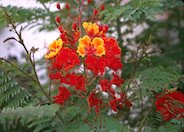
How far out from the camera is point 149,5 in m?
1.15

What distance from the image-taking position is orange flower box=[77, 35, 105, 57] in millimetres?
979

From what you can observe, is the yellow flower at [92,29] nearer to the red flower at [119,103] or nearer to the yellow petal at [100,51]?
the yellow petal at [100,51]

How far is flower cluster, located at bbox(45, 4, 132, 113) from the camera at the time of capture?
3.24ft

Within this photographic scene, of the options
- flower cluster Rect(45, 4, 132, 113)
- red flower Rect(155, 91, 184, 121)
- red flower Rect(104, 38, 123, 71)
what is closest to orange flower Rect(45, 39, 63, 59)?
flower cluster Rect(45, 4, 132, 113)

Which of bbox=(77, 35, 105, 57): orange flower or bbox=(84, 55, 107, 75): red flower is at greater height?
bbox=(77, 35, 105, 57): orange flower

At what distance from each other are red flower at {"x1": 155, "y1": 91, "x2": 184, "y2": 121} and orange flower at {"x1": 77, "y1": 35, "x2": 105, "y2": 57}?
20cm

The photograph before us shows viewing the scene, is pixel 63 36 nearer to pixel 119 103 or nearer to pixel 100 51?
pixel 100 51

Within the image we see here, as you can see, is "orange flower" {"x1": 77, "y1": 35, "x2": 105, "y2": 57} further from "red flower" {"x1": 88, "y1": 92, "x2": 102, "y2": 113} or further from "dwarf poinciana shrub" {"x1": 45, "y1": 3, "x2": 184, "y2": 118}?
"red flower" {"x1": 88, "y1": 92, "x2": 102, "y2": 113}

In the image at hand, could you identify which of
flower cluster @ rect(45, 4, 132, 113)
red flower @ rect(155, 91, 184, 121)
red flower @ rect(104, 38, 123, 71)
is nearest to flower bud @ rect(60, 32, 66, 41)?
flower cluster @ rect(45, 4, 132, 113)

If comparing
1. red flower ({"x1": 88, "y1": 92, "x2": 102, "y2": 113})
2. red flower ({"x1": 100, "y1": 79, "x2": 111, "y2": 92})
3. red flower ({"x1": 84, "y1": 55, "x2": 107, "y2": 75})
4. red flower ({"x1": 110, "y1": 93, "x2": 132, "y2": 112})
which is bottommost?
red flower ({"x1": 110, "y1": 93, "x2": 132, "y2": 112})

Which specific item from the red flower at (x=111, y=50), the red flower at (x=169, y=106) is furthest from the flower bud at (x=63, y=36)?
the red flower at (x=169, y=106)

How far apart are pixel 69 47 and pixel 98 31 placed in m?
0.08

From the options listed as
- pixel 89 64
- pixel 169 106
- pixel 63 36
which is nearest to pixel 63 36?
pixel 63 36

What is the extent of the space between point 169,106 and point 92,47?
0.26 meters
